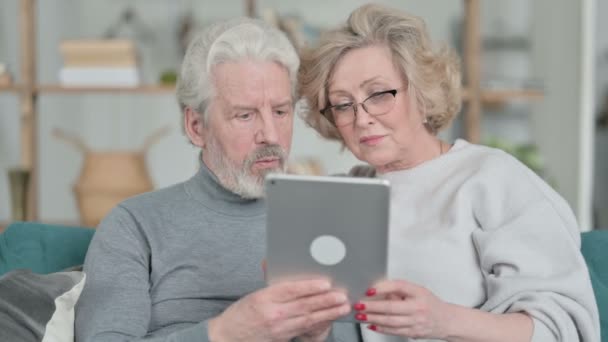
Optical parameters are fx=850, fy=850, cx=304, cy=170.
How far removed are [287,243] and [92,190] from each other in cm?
276

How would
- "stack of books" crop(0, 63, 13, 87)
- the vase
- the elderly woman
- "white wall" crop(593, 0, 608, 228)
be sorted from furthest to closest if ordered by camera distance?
"white wall" crop(593, 0, 608, 228) → "stack of books" crop(0, 63, 13, 87) → the vase → the elderly woman

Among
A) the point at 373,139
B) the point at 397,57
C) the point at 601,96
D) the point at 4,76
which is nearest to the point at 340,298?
the point at 373,139

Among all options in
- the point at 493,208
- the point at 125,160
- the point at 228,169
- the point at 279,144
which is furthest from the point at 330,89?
the point at 125,160

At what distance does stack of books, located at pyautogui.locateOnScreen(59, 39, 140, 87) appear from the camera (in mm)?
3842

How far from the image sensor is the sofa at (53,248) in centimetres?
193

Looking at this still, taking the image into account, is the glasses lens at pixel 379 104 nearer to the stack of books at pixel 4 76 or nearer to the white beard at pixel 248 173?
the white beard at pixel 248 173

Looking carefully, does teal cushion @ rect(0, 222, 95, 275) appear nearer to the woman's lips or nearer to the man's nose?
the man's nose

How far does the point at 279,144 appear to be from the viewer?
175cm

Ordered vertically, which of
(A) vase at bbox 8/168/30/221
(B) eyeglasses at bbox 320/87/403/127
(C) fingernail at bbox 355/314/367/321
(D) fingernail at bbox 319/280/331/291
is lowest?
(A) vase at bbox 8/168/30/221

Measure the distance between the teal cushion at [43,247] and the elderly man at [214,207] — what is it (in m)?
0.29

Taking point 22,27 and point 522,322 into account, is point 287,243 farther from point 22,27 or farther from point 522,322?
point 22,27

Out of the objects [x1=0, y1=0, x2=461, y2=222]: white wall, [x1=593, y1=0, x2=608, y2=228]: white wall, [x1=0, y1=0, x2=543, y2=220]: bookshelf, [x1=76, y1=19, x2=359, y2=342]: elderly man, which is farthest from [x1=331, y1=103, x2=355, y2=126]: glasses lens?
[x1=593, y1=0, x2=608, y2=228]: white wall

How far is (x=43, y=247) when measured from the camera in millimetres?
1988

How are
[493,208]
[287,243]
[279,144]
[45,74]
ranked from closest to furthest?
[287,243] → [493,208] → [279,144] → [45,74]
